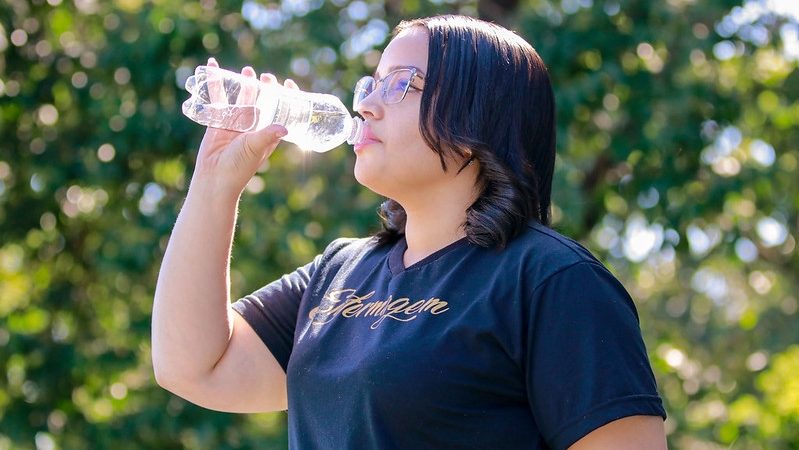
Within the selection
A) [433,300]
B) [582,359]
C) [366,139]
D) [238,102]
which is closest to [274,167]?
[238,102]

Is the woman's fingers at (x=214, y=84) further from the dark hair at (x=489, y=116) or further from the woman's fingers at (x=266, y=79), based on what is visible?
the dark hair at (x=489, y=116)

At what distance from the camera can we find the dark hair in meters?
1.91

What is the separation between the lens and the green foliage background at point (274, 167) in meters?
4.99

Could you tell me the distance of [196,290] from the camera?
6.93ft

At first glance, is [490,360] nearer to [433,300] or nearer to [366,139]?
[433,300]

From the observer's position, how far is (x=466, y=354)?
174 cm

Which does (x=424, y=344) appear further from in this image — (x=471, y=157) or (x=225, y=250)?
(x=225, y=250)

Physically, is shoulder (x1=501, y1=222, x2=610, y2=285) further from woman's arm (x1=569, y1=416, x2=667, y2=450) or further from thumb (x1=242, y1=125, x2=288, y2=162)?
thumb (x1=242, y1=125, x2=288, y2=162)

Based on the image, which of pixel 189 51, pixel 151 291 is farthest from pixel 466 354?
pixel 151 291

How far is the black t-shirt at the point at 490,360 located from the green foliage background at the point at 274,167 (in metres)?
2.90

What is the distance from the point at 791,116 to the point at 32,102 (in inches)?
137

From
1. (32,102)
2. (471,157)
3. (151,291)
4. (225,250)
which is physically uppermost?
(471,157)

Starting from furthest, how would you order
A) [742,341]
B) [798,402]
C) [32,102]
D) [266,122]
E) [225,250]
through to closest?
[742,341]
[32,102]
[798,402]
[266,122]
[225,250]

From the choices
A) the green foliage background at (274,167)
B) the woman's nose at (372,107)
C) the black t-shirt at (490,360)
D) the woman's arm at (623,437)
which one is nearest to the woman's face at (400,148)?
the woman's nose at (372,107)
